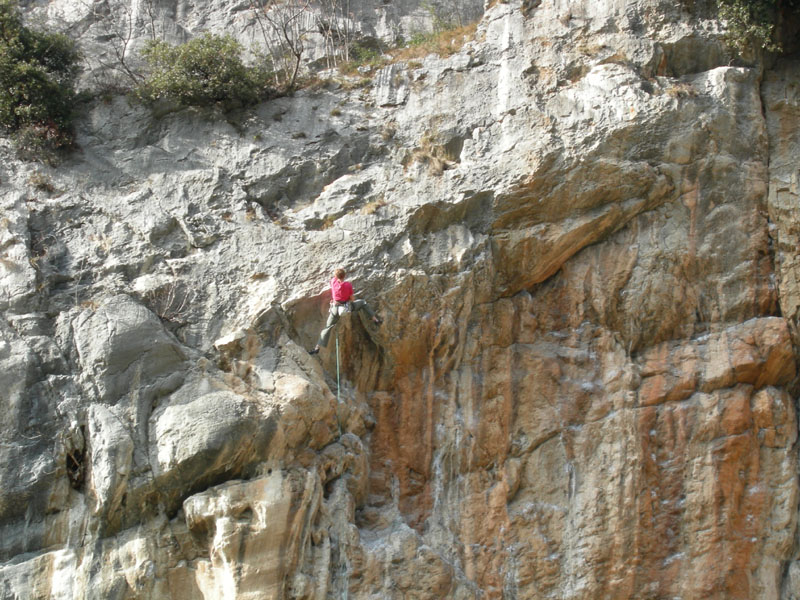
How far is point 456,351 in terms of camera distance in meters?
13.2

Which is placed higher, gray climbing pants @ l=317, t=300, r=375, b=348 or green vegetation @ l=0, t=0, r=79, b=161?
green vegetation @ l=0, t=0, r=79, b=161

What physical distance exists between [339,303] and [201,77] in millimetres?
5638

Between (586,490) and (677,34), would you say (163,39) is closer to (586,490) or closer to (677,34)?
(677,34)

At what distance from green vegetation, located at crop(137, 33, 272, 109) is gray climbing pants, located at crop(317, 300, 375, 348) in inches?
198

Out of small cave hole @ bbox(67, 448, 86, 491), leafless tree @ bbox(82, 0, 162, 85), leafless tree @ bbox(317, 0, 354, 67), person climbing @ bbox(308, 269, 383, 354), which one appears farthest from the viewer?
leafless tree @ bbox(317, 0, 354, 67)

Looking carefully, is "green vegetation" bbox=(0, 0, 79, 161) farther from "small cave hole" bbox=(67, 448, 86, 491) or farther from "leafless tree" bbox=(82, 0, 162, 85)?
"small cave hole" bbox=(67, 448, 86, 491)

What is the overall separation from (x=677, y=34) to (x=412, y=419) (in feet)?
24.0

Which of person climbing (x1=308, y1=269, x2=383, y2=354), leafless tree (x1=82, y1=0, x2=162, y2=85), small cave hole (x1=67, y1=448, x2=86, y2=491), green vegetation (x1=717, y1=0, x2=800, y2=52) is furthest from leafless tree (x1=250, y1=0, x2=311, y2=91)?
small cave hole (x1=67, y1=448, x2=86, y2=491)

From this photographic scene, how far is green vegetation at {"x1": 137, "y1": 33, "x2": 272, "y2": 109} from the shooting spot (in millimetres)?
15516

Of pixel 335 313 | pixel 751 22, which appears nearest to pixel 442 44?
pixel 751 22

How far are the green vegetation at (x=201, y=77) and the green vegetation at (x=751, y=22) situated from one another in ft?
25.0

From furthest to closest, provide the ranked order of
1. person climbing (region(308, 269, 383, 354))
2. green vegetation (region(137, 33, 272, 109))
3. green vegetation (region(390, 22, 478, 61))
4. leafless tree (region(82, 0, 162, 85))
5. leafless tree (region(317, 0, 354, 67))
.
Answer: leafless tree (region(317, 0, 354, 67)) → leafless tree (region(82, 0, 162, 85)) → green vegetation (region(390, 22, 478, 61)) → green vegetation (region(137, 33, 272, 109)) → person climbing (region(308, 269, 383, 354))

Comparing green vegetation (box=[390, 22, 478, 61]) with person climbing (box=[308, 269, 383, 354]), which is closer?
person climbing (box=[308, 269, 383, 354])

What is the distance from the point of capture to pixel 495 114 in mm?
14500
